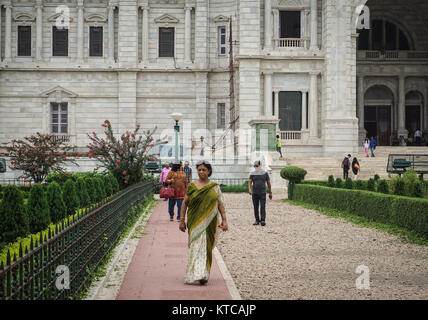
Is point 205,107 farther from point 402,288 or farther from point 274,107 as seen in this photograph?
point 402,288

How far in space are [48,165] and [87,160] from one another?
968 centimetres

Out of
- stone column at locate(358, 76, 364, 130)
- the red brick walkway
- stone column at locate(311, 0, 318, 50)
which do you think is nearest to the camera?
the red brick walkway

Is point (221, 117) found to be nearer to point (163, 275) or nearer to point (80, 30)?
point (80, 30)

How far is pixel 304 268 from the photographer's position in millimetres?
9867

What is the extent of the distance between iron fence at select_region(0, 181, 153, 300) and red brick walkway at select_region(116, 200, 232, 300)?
0.57 metres

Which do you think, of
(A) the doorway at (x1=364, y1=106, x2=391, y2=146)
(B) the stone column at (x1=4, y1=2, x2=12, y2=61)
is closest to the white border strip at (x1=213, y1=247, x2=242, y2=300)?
(B) the stone column at (x1=4, y1=2, x2=12, y2=61)

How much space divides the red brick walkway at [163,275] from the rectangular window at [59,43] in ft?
98.2

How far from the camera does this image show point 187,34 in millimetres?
41219

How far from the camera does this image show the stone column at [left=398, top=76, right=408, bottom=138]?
42.9 metres

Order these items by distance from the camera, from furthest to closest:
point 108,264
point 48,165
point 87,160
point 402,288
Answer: point 87,160, point 48,165, point 108,264, point 402,288

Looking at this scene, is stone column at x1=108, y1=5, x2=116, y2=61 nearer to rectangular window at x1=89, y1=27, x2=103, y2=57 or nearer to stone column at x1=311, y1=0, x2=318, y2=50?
rectangular window at x1=89, y1=27, x2=103, y2=57

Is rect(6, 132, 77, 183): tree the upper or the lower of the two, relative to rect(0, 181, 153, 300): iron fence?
upper

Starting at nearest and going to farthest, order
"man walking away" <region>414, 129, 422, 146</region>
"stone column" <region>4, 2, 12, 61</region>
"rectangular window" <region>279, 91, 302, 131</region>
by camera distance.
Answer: "rectangular window" <region>279, 91, 302, 131</region>
"stone column" <region>4, 2, 12, 61</region>
"man walking away" <region>414, 129, 422, 146</region>
